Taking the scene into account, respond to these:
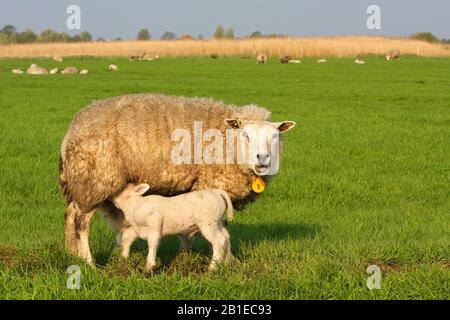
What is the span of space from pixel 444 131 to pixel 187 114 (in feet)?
43.4

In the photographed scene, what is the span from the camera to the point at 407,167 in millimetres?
14961

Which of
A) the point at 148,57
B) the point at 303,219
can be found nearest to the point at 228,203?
the point at 303,219

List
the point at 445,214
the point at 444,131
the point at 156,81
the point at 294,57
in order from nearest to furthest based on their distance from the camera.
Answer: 1. the point at 445,214
2. the point at 444,131
3. the point at 156,81
4. the point at 294,57

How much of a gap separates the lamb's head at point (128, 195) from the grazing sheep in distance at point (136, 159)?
0.07 m

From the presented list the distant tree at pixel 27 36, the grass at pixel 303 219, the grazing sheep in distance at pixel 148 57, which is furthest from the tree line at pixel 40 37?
the grass at pixel 303 219

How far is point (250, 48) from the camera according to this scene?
7012cm

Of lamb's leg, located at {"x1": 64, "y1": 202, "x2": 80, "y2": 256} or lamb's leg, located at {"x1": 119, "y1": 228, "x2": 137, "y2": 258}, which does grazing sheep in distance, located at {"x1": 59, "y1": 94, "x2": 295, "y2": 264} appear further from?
lamb's leg, located at {"x1": 119, "y1": 228, "x2": 137, "y2": 258}

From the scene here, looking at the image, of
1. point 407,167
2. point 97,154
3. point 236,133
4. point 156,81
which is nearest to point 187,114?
point 236,133

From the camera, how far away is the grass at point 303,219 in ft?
20.8

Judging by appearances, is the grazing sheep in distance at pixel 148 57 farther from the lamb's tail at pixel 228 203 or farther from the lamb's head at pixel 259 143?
the lamb's tail at pixel 228 203

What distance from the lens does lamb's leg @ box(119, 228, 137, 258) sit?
7598mm

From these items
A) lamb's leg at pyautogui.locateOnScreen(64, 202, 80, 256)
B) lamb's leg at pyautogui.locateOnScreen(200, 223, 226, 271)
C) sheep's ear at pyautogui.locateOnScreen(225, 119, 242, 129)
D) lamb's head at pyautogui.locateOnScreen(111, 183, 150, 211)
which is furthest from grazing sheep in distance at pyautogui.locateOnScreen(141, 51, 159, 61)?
lamb's leg at pyautogui.locateOnScreen(200, 223, 226, 271)

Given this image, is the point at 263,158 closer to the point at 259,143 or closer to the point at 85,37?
the point at 259,143
